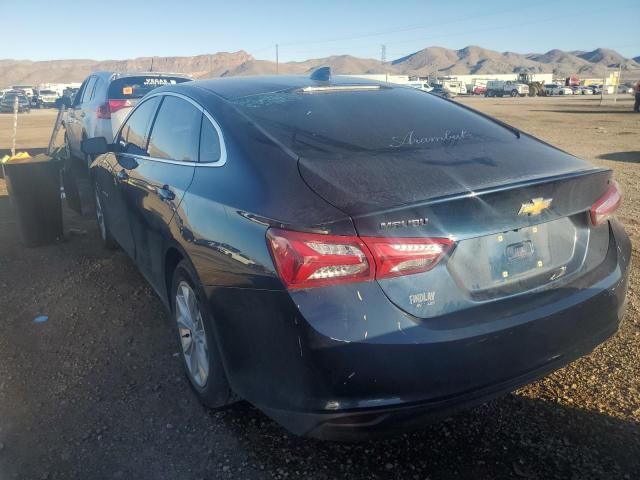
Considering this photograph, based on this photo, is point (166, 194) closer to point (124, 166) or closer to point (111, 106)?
point (124, 166)

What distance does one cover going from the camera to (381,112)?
309 cm

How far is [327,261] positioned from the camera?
6.49ft

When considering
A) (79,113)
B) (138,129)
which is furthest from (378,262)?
(79,113)

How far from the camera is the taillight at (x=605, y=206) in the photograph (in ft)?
8.15

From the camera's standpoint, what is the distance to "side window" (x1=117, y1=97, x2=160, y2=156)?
13.0 feet

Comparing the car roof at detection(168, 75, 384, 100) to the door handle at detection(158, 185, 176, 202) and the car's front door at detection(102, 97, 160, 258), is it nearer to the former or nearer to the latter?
the car's front door at detection(102, 97, 160, 258)

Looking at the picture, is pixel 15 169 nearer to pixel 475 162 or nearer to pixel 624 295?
pixel 475 162

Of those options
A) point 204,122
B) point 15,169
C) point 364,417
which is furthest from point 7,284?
point 364,417

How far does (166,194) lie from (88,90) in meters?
7.31

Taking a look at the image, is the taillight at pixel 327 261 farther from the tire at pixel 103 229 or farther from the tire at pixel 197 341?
the tire at pixel 103 229

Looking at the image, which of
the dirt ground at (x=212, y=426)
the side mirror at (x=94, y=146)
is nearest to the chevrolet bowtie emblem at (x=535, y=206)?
the dirt ground at (x=212, y=426)

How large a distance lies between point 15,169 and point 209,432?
3.96 m

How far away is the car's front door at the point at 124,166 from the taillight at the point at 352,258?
2.21 m

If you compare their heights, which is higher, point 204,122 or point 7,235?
point 204,122
